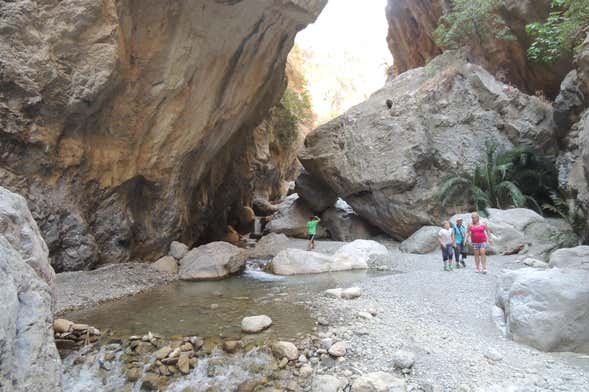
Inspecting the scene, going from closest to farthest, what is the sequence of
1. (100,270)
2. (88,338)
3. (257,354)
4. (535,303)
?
1. (535,303)
2. (257,354)
3. (88,338)
4. (100,270)

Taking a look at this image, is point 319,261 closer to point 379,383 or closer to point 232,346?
point 232,346

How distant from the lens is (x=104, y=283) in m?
8.80

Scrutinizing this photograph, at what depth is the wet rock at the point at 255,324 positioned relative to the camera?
5805 mm

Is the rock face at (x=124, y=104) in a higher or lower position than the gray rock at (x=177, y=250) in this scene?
higher

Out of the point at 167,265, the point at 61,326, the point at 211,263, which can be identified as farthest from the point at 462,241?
the point at 61,326

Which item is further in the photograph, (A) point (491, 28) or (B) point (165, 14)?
(A) point (491, 28)

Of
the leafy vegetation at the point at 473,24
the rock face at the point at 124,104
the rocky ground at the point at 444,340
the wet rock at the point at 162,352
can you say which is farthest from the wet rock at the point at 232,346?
the leafy vegetation at the point at 473,24

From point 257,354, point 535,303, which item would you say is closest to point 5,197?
point 257,354

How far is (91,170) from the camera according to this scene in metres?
9.87

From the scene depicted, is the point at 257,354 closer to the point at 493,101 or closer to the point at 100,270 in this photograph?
the point at 100,270

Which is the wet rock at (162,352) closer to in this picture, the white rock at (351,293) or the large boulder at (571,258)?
the white rock at (351,293)

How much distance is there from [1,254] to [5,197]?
1.08m

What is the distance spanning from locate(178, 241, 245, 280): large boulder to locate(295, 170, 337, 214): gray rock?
291 inches

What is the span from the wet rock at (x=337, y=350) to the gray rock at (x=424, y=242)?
802 cm
